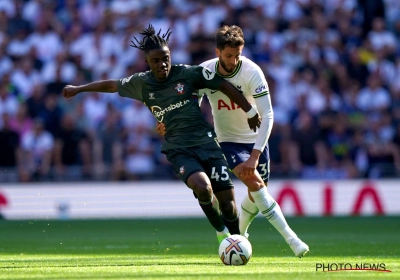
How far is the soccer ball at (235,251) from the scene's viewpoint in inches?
315

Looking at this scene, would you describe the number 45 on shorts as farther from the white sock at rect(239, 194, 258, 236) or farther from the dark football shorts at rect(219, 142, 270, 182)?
the white sock at rect(239, 194, 258, 236)

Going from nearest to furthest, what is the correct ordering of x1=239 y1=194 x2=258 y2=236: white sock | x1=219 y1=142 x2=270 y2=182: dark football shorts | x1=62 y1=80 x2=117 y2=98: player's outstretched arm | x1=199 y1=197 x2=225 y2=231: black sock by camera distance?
x1=199 y1=197 x2=225 y2=231: black sock → x1=62 y1=80 x2=117 y2=98: player's outstretched arm → x1=219 y1=142 x2=270 y2=182: dark football shorts → x1=239 y1=194 x2=258 y2=236: white sock

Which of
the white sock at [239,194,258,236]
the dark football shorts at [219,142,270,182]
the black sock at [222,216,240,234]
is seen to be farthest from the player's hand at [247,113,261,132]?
the white sock at [239,194,258,236]

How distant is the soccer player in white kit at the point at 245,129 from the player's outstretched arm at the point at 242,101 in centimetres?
9

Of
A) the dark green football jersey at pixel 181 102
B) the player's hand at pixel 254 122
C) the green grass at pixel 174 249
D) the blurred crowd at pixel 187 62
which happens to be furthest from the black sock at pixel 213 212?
the blurred crowd at pixel 187 62

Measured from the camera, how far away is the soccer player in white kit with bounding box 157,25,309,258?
8.62 metres

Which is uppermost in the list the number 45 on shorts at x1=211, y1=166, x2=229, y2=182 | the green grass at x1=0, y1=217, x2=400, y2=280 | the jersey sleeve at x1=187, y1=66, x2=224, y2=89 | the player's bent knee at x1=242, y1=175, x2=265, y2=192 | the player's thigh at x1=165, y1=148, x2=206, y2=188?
the jersey sleeve at x1=187, y1=66, x2=224, y2=89

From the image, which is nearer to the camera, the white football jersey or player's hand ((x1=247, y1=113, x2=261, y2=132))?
player's hand ((x1=247, y1=113, x2=261, y2=132))

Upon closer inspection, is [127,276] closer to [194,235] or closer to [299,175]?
[194,235]

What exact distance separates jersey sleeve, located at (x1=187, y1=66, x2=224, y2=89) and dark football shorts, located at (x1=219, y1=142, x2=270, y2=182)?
2.74ft

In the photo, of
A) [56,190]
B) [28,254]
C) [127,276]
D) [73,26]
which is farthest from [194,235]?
[73,26]

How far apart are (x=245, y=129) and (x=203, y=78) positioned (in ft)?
3.07

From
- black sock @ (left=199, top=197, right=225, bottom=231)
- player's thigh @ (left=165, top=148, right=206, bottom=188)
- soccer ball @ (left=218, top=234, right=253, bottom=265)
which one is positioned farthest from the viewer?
black sock @ (left=199, top=197, right=225, bottom=231)

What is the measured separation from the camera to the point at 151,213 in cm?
1689
